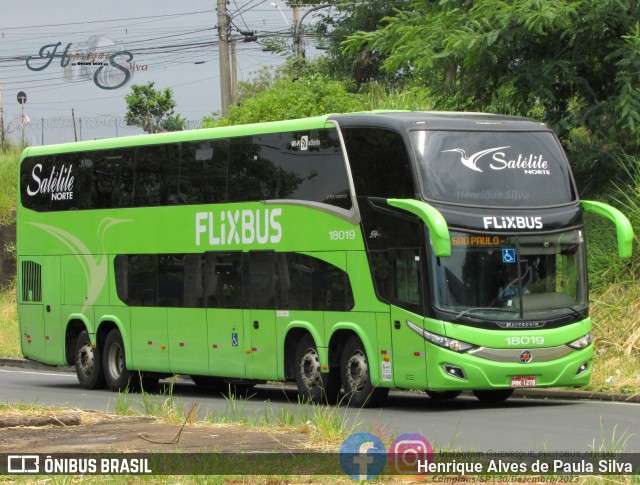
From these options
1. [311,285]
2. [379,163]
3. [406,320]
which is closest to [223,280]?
[311,285]

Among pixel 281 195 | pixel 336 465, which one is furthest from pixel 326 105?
pixel 336 465

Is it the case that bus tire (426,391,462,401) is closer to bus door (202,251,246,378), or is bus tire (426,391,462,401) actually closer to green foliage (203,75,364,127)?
bus door (202,251,246,378)

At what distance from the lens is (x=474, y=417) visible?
16781mm

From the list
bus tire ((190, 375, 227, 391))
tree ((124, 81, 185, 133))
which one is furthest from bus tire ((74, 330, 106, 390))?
tree ((124, 81, 185, 133))

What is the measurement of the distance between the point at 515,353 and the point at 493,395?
2.15 metres

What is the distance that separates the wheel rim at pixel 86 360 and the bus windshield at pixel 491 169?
29.7 feet

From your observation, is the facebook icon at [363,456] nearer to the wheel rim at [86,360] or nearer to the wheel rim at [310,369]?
the wheel rim at [310,369]

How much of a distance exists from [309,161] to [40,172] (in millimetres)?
7822

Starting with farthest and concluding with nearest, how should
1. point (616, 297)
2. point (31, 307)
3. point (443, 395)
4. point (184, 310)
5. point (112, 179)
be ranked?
point (31, 307)
point (112, 179)
point (616, 297)
point (184, 310)
point (443, 395)

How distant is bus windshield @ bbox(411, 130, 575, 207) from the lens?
17656 mm

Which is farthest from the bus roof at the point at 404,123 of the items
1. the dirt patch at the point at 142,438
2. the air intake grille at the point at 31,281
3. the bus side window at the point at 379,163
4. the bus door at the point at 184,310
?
the dirt patch at the point at 142,438

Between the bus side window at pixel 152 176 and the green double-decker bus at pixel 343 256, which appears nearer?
the green double-decker bus at pixel 343 256

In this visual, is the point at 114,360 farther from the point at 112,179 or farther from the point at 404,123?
the point at 404,123

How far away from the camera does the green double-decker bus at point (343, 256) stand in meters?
17.4
